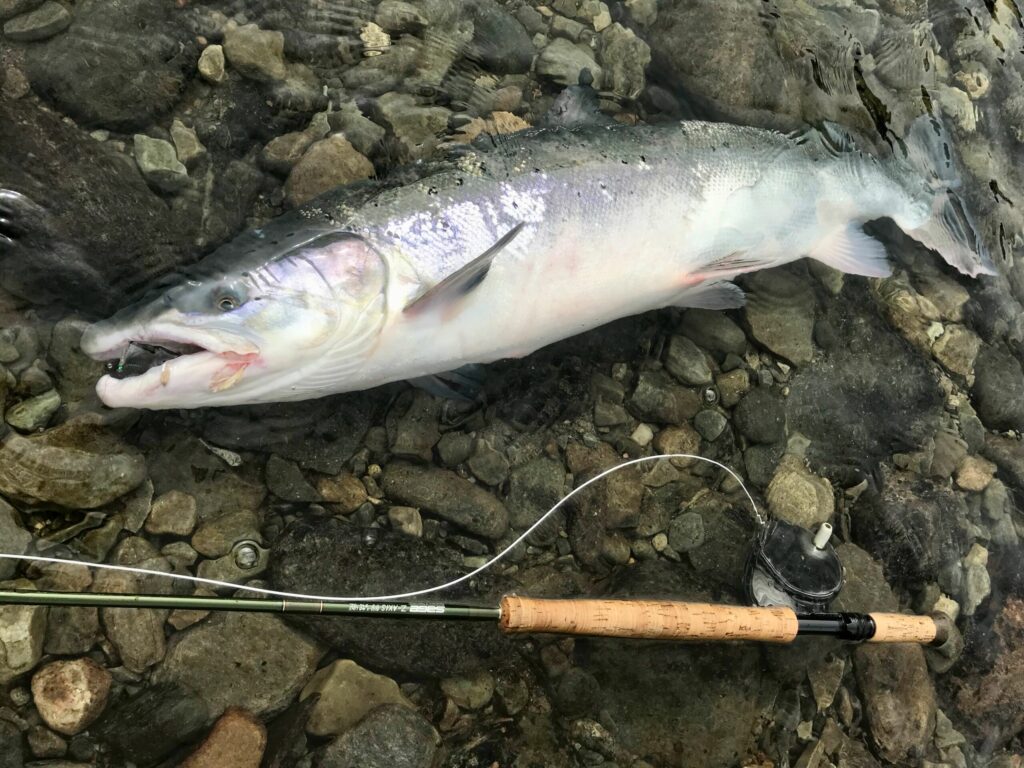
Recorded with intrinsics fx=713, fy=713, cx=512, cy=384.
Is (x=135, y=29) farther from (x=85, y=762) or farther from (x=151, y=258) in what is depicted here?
(x=85, y=762)

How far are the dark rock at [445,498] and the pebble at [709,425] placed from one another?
1.14 m

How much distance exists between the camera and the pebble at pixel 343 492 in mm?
3088

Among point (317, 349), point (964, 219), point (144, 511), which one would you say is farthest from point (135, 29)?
point (964, 219)

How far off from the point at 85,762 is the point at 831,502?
3.38 m

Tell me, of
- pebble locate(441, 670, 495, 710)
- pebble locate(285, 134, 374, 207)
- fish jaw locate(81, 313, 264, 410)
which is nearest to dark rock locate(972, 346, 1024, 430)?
pebble locate(441, 670, 495, 710)

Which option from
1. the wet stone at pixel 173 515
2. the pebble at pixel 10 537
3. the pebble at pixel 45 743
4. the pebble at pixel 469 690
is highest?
the pebble at pixel 10 537

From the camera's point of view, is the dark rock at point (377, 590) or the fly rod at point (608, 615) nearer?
the fly rod at point (608, 615)

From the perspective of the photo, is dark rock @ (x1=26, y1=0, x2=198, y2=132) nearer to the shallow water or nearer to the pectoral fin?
the shallow water

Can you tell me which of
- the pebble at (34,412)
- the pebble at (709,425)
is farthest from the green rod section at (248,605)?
the pebble at (709,425)

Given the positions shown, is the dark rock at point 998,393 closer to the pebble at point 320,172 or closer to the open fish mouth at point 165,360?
the pebble at point 320,172

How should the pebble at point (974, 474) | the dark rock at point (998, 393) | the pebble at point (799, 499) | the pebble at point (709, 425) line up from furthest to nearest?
1. the dark rock at point (998, 393)
2. the pebble at point (974, 474)
3. the pebble at point (709, 425)
4. the pebble at point (799, 499)

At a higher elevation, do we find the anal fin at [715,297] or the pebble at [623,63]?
the pebble at [623,63]

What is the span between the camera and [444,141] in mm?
3562

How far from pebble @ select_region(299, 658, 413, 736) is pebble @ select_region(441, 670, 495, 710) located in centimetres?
17
